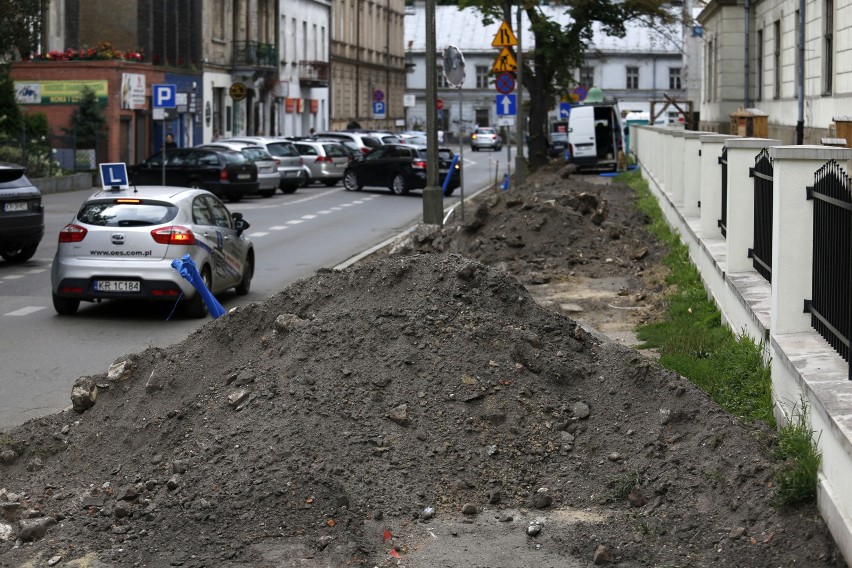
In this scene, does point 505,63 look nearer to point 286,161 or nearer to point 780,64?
point 780,64

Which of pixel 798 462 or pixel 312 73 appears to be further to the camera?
pixel 312 73

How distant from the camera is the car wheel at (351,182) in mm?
44094

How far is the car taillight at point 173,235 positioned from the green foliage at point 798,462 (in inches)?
370

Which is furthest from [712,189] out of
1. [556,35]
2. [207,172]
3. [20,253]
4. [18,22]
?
[556,35]

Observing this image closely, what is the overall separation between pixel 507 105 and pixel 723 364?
2669 cm

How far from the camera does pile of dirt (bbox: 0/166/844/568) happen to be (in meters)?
6.21

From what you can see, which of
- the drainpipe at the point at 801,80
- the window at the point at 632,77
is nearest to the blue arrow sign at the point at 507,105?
the drainpipe at the point at 801,80

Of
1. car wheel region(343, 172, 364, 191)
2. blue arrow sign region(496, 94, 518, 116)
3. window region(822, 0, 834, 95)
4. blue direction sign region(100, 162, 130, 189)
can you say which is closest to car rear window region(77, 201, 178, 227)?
blue direction sign region(100, 162, 130, 189)

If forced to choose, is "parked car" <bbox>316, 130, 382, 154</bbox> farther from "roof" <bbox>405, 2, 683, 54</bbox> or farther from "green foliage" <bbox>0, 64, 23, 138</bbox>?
"roof" <bbox>405, 2, 683, 54</bbox>

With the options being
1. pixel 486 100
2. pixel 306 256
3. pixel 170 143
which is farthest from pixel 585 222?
pixel 486 100

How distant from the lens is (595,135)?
1993 inches

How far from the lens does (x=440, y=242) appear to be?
20406 mm

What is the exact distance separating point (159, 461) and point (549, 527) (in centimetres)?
209

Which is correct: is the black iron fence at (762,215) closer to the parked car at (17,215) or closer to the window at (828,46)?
the parked car at (17,215)
